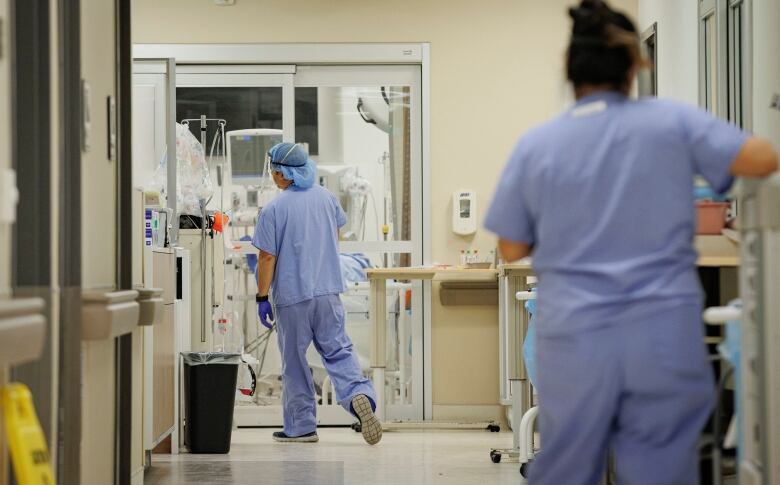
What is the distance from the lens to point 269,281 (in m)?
5.41

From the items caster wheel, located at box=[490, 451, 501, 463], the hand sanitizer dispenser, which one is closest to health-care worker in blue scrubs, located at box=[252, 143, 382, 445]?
caster wheel, located at box=[490, 451, 501, 463]

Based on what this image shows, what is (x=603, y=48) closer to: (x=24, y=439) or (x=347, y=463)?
(x=24, y=439)

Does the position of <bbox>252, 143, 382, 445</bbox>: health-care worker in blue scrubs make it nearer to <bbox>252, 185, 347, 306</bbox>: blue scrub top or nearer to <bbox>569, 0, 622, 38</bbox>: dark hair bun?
<bbox>252, 185, 347, 306</bbox>: blue scrub top

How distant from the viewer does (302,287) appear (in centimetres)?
533

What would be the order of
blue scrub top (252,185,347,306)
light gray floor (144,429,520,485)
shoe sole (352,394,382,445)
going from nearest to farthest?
light gray floor (144,429,520,485), shoe sole (352,394,382,445), blue scrub top (252,185,347,306)

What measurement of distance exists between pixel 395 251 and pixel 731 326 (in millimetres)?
4229


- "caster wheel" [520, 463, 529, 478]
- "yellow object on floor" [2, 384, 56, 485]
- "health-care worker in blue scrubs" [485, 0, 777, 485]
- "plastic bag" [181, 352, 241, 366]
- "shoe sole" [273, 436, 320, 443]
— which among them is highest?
"health-care worker in blue scrubs" [485, 0, 777, 485]

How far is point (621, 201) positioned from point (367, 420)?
3.40 meters

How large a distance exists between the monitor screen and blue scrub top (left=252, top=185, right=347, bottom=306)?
1.01m

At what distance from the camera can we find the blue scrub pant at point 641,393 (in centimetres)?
197

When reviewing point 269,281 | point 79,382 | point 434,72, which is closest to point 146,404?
point 269,281

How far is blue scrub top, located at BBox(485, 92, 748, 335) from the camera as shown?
200cm

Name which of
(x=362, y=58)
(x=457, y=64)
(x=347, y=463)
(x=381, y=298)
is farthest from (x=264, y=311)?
(x=457, y=64)

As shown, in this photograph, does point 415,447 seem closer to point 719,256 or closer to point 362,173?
point 362,173
